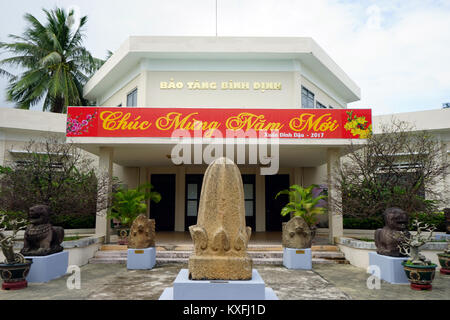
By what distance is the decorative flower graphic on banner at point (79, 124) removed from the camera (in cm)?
1094

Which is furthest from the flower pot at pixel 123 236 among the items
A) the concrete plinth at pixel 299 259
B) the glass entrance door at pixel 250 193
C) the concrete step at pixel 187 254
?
the glass entrance door at pixel 250 193

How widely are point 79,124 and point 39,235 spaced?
4151 millimetres

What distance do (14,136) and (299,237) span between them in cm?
1352

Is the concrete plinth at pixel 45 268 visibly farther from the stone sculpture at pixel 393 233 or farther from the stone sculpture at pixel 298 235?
the stone sculpture at pixel 393 233

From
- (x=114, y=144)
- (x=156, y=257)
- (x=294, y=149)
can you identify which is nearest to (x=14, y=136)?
(x=114, y=144)

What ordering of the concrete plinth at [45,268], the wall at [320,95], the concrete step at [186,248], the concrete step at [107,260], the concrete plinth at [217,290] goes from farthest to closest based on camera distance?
the wall at [320,95] → the concrete step at [186,248] → the concrete step at [107,260] → the concrete plinth at [45,268] → the concrete plinth at [217,290]

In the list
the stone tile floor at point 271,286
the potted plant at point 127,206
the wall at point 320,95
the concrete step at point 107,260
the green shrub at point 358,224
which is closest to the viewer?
the stone tile floor at point 271,286

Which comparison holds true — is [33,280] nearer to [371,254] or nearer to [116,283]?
[116,283]

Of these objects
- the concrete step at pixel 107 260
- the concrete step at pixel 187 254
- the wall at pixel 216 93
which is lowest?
the concrete step at pixel 107 260

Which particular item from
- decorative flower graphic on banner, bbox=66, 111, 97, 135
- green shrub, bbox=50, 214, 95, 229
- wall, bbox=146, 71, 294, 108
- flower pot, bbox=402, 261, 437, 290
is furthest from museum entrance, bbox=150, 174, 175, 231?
flower pot, bbox=402, 261, 437, 290

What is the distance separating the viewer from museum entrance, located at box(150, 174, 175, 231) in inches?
676

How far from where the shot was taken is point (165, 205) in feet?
56.7

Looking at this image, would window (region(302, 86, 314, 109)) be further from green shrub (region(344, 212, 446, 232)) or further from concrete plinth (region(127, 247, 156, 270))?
concrete plinth (region(127, 247, 156, 270))

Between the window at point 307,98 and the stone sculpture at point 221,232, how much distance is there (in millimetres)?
10498
